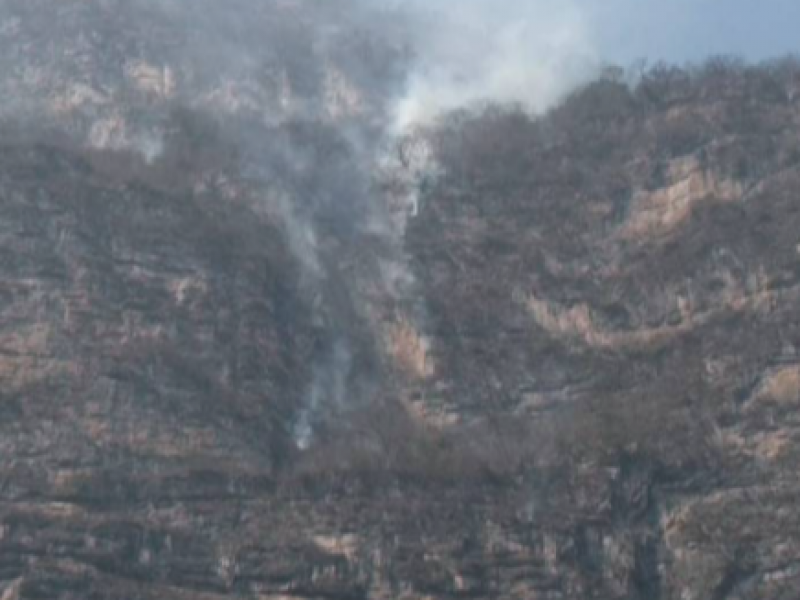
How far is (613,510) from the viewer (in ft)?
249

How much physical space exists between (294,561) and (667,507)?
1677 centimetres

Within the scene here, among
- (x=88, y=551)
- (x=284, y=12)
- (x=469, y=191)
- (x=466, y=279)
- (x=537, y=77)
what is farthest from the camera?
(x=284, y=12)

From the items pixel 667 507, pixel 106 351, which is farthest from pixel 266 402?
pixel 667 507

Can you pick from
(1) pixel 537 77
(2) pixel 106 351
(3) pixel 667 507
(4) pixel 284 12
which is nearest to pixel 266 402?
(2) pixel 106 351

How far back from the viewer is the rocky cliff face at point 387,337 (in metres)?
73.6

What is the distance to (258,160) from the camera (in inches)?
4067

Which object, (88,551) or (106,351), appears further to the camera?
(106,351)

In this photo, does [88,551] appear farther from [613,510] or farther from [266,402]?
[613,510]

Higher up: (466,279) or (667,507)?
(466,279)

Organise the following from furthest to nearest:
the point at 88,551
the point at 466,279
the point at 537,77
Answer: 1. the point at 537,77
2. the point at 466,279
3. the point at 88,551

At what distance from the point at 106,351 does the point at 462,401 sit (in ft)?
60.1

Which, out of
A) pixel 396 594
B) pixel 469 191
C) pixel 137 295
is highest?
pixel 469 191

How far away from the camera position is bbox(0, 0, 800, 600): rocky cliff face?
73.6 meters

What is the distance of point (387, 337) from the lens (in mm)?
91688
